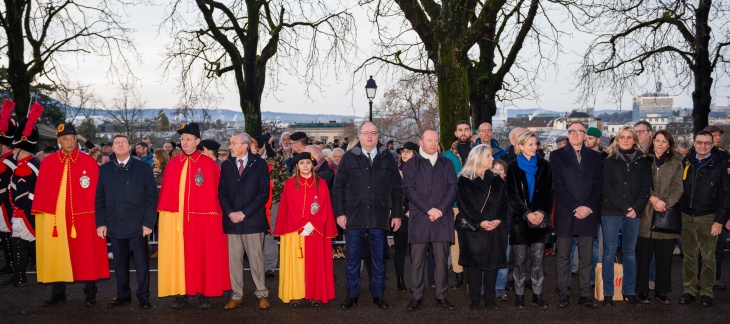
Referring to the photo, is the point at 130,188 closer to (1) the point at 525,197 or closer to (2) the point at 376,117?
(1) the point at 525,197

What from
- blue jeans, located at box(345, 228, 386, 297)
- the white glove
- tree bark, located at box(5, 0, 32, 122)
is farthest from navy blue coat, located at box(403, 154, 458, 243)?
tree bark, located at box(5, 0, 32, 122)

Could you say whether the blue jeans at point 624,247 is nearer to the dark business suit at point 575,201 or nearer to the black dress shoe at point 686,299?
the dark business suit at point 575,201

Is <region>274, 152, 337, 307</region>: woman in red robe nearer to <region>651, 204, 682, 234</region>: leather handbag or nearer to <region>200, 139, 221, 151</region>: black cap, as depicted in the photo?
<region>200, 139, 221, 151</region>: black cap

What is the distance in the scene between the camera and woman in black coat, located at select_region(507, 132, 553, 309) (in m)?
8.23

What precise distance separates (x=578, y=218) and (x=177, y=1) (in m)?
→ 14.3

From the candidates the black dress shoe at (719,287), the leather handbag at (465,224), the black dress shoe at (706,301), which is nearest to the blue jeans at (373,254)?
the leather handbag at (465,224)

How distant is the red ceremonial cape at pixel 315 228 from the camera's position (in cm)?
845

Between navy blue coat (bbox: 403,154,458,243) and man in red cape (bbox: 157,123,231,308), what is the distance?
7.71 feet

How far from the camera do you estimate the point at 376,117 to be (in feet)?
300

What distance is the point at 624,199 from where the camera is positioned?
8.33 metres

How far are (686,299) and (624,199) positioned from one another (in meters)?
1.51

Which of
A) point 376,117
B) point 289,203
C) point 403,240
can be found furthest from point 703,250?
point 376,117

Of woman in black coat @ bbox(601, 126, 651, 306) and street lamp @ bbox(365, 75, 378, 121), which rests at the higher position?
street lamp @ bbox(365, 75, 378, 121)

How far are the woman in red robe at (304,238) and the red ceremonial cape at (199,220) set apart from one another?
0.75 metres
